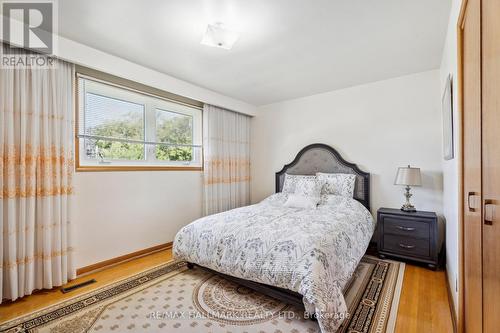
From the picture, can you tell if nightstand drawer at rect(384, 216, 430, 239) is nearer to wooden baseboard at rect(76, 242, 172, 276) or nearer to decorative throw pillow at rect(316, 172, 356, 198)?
decorative throw pillow at rect(316, 172, 356, 198)

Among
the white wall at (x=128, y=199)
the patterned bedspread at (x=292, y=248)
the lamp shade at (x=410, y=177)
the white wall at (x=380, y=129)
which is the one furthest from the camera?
the white wall at (x=380, y=129)

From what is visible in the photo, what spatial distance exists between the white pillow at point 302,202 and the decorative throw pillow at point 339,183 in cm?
35

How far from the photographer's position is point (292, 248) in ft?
6.22

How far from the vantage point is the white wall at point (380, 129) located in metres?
3.08

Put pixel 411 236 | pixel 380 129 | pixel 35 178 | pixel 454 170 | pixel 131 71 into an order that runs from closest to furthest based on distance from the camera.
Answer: pixel 454 170, pixel 35 178, pixel 411 236, pixel 131 71, pixel 380 129

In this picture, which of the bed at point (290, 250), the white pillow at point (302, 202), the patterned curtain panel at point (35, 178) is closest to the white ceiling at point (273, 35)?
the patterned curtain panel at point (35, 178)

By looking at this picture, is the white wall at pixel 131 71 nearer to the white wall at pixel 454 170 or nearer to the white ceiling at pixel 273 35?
the white ceiling at pixel 273 35

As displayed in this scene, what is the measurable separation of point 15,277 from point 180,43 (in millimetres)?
2596

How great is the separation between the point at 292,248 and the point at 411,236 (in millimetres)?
1787

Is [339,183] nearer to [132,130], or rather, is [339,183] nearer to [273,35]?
[273,35]

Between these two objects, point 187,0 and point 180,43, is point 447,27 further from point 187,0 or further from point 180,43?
point 180,43

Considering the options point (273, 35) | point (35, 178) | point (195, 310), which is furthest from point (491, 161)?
point (35, 178)

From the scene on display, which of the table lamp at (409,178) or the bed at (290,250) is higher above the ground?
the table lamp at (409,178)

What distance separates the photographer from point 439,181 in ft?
9.83
